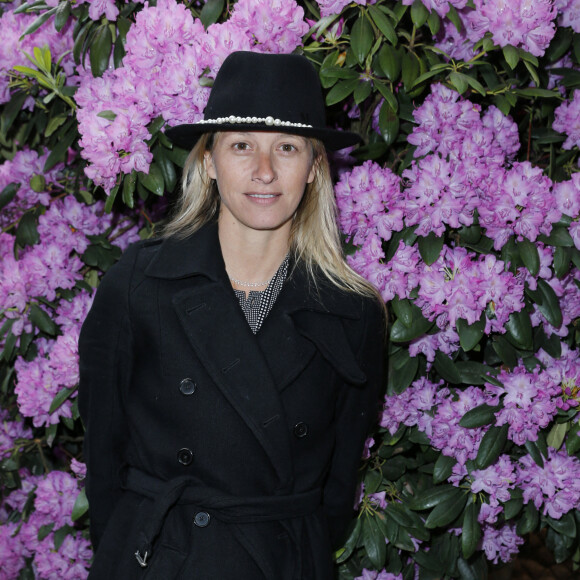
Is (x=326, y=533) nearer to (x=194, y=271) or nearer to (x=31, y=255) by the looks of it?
(x=194, y=271)

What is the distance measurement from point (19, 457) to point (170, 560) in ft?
3.97

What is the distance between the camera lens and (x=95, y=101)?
2.13 m

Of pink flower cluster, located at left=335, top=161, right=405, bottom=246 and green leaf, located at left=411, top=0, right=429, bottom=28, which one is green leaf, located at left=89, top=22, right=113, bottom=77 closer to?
pink flower cluster, located at left=335, top=161, right=405, bottom=246

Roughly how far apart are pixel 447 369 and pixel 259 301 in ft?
1.87

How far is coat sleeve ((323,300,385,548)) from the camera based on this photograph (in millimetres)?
1918

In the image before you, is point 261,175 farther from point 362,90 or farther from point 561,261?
point 561,261

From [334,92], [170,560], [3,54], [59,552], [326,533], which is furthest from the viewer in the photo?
[59,552]

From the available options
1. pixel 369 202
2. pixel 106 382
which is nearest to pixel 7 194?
pixel 106 382

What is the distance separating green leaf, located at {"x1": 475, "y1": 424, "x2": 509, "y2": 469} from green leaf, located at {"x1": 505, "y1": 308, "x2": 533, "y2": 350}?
8.5 inches

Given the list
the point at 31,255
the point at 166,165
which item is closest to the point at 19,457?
the point at 31,255

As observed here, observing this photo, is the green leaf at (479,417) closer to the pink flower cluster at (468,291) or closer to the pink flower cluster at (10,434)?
the pink flower cluster at (468,291)

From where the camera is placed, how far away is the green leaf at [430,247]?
202 cm

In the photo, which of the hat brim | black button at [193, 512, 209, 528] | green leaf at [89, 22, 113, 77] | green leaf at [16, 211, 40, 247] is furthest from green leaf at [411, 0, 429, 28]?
green leaf at [16, 211, 40, 247]

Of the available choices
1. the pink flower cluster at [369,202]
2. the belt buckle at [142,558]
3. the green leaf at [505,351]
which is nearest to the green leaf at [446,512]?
the green leaf at [505,351]
